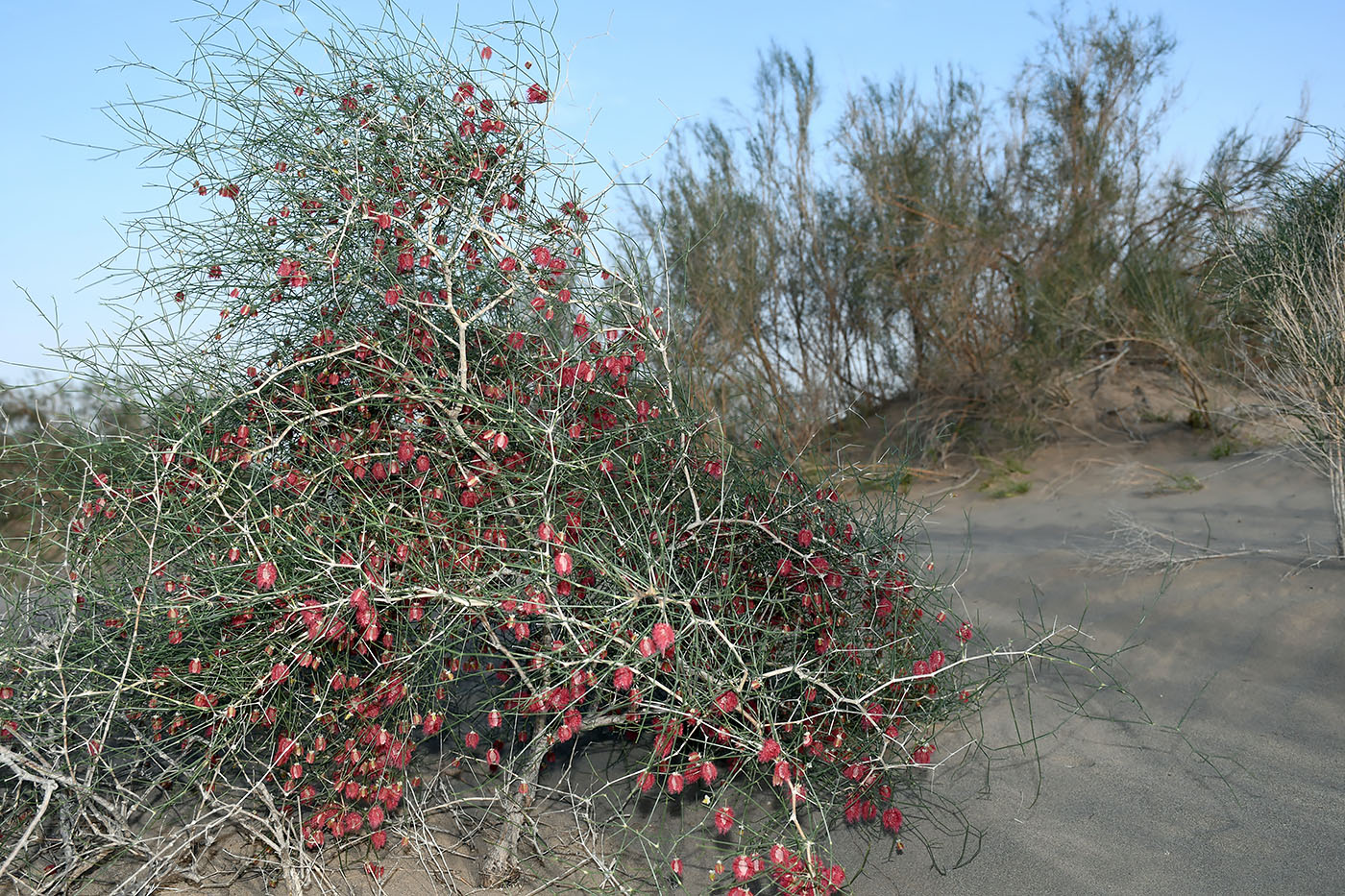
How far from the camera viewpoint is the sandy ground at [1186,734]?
3.39 m

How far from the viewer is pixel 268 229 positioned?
362 centimetres

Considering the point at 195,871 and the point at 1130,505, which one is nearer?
the point at 195,871

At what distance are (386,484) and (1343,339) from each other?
484 cm

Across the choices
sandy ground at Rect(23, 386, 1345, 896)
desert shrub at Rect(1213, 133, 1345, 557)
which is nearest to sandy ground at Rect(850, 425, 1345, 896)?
sandy ground at Rect(23, 386, 1345, 896)

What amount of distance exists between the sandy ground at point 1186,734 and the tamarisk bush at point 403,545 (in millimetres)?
496

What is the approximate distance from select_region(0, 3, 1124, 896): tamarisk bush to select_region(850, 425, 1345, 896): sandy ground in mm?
496

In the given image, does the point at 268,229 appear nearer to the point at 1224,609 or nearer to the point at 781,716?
the point at 781,716


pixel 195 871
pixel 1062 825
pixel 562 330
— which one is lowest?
pixel 1062 825

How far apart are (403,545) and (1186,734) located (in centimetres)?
347

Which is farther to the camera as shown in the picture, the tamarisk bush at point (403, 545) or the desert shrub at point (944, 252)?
the desert shrub at point (944, 252)

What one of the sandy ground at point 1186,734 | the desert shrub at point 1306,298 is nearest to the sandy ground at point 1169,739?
the sandy ground at point 1186,734

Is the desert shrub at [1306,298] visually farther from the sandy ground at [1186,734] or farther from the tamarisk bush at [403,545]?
the tamarisk bush at [403,545]

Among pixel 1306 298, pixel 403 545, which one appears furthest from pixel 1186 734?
pixel 403 545

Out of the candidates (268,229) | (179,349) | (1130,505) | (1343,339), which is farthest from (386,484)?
(1130,505)
